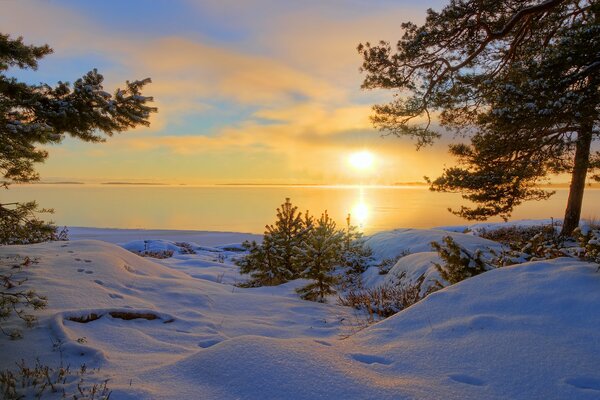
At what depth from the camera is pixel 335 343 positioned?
15.2ft

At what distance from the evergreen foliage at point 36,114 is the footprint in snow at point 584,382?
518 centimetres

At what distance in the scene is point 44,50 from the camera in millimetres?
4461

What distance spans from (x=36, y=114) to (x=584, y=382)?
610cm

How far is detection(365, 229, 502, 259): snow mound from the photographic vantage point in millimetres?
12562

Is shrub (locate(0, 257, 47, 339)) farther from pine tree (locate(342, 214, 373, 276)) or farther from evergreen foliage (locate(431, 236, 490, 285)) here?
pine tree (locate(342, 214, 373, 276))

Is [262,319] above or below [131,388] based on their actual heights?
below

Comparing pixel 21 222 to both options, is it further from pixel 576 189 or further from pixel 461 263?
pixel 576 189

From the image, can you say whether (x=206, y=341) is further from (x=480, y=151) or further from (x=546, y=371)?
(x=480, y=151)

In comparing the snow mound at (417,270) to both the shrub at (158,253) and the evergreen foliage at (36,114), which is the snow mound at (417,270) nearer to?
the evergreen foliage at (36,114)

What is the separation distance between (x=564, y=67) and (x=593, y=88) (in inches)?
30.3

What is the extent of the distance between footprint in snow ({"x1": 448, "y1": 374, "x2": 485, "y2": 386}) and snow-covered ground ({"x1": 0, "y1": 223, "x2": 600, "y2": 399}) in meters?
0.02

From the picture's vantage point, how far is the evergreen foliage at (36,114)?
397cm

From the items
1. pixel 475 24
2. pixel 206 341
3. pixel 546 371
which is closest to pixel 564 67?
pixel 475 24

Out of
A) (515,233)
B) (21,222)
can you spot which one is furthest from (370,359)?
(515,233)
